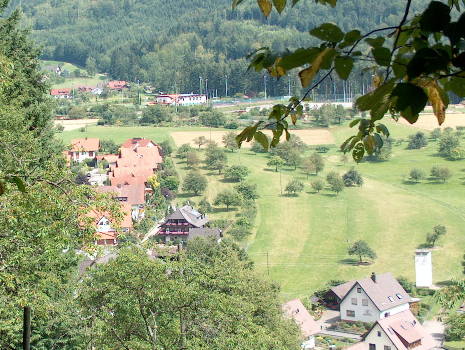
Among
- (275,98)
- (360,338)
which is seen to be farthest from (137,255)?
(275,98)

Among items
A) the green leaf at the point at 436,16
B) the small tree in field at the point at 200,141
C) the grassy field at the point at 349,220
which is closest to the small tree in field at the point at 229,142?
the grassy field at the point at 349,220

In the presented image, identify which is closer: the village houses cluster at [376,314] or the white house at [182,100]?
the village houses cluster at [376,314]

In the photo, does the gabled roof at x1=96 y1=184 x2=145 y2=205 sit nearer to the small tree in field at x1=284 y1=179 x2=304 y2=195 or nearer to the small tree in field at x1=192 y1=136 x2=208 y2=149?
the small tree in field at x1=284 y1=179 x2=304 y2=195

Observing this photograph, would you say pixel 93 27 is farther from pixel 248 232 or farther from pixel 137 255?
pixel 137 255

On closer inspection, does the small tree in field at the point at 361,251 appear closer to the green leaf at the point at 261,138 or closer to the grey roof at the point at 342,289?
the grey roof at the point at 342,289

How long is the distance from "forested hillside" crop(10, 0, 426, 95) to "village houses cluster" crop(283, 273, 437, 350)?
44.9 metres

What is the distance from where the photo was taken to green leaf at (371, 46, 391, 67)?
1397 mm

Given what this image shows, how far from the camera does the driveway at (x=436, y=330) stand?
71.2ft

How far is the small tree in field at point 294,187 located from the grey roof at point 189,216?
24.3 feet

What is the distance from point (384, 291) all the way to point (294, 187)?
16.7 meters

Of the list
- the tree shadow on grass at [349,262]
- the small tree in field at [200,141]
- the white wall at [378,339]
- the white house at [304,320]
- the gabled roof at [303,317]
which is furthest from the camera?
the small tree in field at [200,141]

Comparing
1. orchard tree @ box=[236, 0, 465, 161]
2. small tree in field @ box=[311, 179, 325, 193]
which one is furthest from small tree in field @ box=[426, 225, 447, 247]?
orchard tree @ box=[236, 0, 465, 161]

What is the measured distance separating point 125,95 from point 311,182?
47904 mm

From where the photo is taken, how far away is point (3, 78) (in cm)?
721
